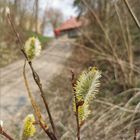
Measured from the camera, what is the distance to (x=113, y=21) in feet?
30.0

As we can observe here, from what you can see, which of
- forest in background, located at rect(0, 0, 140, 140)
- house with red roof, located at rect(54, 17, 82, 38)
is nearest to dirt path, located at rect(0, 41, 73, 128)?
forest in background, located at rect(0, 0, 140, 140)

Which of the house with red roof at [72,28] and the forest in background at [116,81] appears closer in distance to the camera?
the forest in background at [116,81]

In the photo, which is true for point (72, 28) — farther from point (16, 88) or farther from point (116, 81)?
point (116, 81)

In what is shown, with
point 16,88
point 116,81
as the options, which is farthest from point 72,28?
point 116,81

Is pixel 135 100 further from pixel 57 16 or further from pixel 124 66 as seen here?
pixel 57 16

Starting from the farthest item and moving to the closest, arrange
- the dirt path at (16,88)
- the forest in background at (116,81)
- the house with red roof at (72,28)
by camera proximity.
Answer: the house with red roof at (72,28)
the dirt path at (16,88)
the forest in background at (116,81)

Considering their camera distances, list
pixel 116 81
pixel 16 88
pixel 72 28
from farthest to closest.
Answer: pixel 72 28 < pixel 16 88 < pixel 116 81

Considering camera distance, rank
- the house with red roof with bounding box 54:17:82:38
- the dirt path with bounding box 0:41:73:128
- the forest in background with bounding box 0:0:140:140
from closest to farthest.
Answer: the forest in background with bounding box 0:0:140:140 → the dirt path with bounding box 0:41:73:128 → the house with red roof with bounding box 54:17:82:38

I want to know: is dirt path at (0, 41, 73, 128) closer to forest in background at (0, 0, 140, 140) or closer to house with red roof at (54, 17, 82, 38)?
forest in background at (0, 0, 140, 140)

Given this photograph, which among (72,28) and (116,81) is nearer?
(116,81)

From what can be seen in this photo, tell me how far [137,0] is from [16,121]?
2255 mm

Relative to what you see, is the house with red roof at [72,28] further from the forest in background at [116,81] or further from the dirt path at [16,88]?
the dirt path at [16,88]

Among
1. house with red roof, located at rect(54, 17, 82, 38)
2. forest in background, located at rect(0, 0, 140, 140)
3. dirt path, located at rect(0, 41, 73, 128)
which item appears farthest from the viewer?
house with red roof, located at rect(54, 17, 82, 38)

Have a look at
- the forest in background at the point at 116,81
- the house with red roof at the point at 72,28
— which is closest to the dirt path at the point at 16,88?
the forest in background at the point at 116,81
